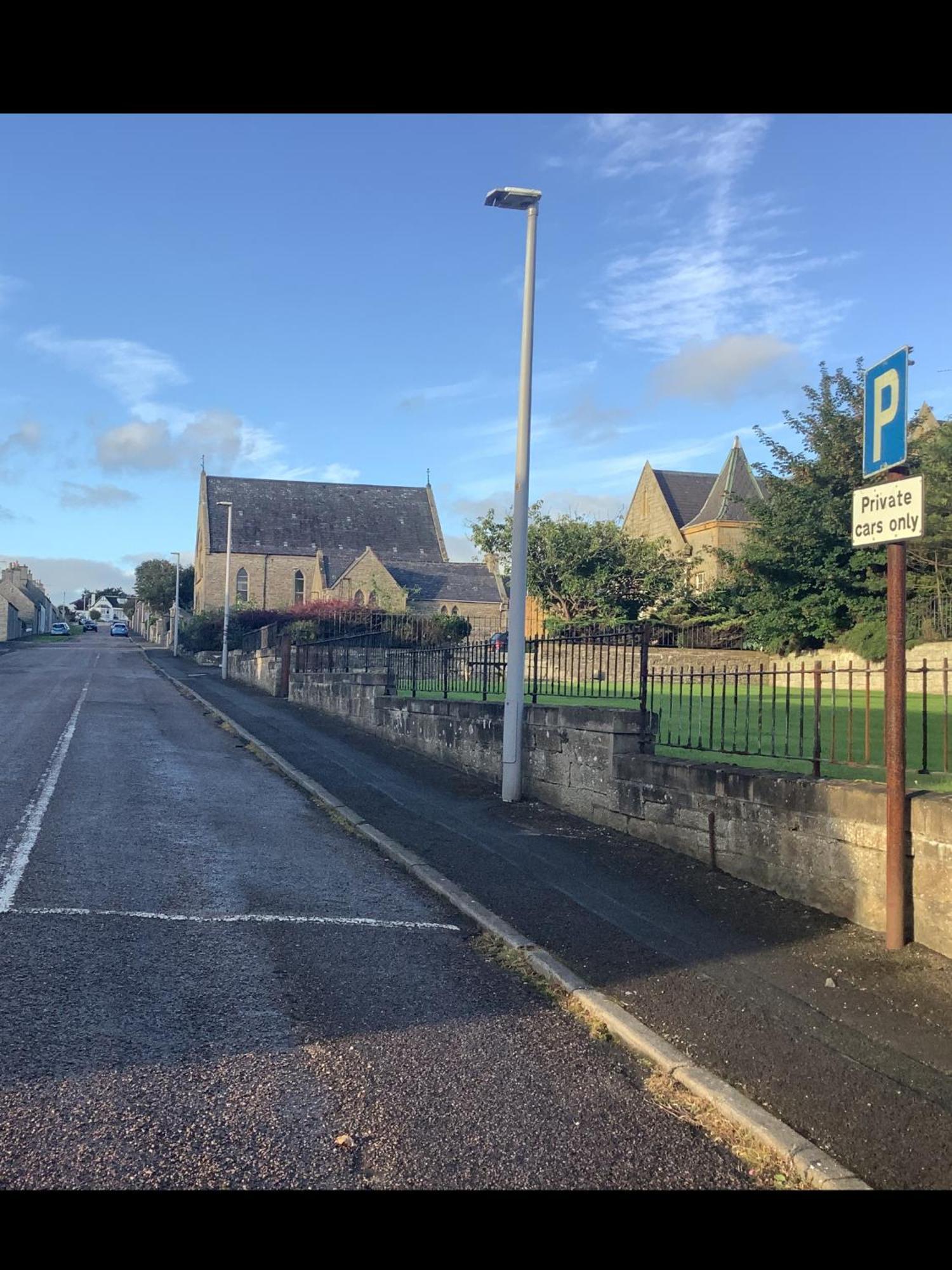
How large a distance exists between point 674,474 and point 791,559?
84.2 feet

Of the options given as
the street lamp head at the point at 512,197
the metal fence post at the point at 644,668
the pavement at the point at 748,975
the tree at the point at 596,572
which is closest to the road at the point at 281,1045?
the pavement at the point at 748,975

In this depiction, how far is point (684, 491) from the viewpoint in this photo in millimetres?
53156

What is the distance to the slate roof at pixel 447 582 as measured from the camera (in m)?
68.0

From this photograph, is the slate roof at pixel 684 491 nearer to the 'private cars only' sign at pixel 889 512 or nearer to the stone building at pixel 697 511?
the stone building at pixel 697 511

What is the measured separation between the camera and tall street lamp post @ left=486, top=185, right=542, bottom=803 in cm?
1107

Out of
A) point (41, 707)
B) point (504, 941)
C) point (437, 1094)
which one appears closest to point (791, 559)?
point (41, 707)

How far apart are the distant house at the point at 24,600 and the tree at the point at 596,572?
55.8 meters

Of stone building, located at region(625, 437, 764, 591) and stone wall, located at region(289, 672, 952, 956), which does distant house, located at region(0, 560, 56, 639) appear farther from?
stone wall, located at region(289, 672, 952, 956)

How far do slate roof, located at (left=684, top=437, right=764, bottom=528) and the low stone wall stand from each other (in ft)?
71.8

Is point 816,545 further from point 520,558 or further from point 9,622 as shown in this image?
point 9,622

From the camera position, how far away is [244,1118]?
377 centimetres

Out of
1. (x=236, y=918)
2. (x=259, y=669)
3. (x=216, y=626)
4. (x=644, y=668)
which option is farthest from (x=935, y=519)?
(x=216, y=626)

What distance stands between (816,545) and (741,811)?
75.7 ft
